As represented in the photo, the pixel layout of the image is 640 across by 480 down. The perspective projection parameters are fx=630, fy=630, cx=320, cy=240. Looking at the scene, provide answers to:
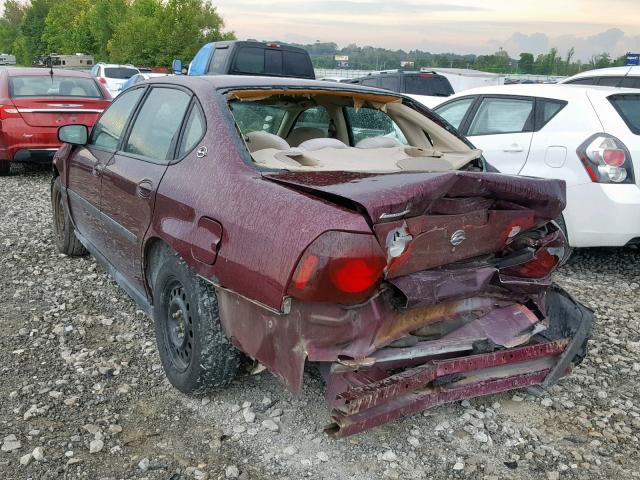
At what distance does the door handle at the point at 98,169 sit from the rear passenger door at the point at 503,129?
3.27m

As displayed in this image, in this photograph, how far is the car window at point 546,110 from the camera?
17.7 feet

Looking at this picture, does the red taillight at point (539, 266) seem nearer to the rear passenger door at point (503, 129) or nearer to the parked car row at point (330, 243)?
the parked car row at point (330, 243)

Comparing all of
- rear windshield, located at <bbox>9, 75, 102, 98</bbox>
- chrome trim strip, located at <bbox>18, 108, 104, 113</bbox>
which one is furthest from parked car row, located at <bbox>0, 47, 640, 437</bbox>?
rear windshield, located at <bbox>9, 75, 102, 98</bbox>

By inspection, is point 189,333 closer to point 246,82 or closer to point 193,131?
point 193,131

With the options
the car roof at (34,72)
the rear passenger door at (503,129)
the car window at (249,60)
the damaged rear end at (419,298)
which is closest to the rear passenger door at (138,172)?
the damaged rear end at (419,298)

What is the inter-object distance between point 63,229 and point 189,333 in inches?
114

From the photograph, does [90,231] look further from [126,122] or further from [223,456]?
[223,456]

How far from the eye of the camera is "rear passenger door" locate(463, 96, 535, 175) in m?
5.54

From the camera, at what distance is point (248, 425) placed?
2.96 meters

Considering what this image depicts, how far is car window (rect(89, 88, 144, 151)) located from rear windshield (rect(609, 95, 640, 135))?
3.73 meters

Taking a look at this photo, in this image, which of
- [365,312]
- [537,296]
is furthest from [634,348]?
[365,312]

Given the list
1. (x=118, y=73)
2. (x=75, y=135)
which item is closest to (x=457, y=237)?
(x=75, y=135)

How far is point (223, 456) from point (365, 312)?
0.93 meters

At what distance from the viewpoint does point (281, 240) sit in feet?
7.78
